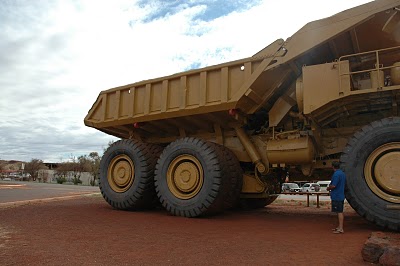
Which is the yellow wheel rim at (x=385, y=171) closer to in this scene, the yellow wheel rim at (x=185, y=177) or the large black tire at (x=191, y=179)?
the large black tire at (x=191, y=179)

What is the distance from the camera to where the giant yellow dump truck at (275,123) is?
5.67m

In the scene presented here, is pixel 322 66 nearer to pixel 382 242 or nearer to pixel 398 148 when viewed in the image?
pixel 398 148

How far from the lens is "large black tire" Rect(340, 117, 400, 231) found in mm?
5297

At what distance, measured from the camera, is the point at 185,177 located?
7562 millimetres

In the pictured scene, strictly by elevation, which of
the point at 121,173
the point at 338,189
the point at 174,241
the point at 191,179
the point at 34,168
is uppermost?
the point at 34,168

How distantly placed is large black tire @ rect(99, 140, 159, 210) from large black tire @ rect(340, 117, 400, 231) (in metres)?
4.46

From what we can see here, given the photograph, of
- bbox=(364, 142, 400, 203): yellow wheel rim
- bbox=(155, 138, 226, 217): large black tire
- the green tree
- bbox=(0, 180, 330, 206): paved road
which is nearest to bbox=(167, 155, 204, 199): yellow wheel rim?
bbox=(155, 138, 226, 217): large black tire

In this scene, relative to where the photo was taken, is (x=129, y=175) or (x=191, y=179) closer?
(x=191, y=179)

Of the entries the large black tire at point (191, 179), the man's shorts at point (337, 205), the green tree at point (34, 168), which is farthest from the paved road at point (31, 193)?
the green tree at point (34, 168)

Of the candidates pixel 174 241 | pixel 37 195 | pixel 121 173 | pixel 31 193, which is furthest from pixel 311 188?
pixel 174 241

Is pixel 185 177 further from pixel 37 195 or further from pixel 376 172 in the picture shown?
pixel 37 195

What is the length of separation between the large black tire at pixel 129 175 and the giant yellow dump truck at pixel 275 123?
26 millimetres

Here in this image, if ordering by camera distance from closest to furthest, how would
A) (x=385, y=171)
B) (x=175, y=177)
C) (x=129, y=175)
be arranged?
1. (x=385, y=171)
2. (x=175, y=177)
3. (x=129, y=175)

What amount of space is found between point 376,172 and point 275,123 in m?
2.38
